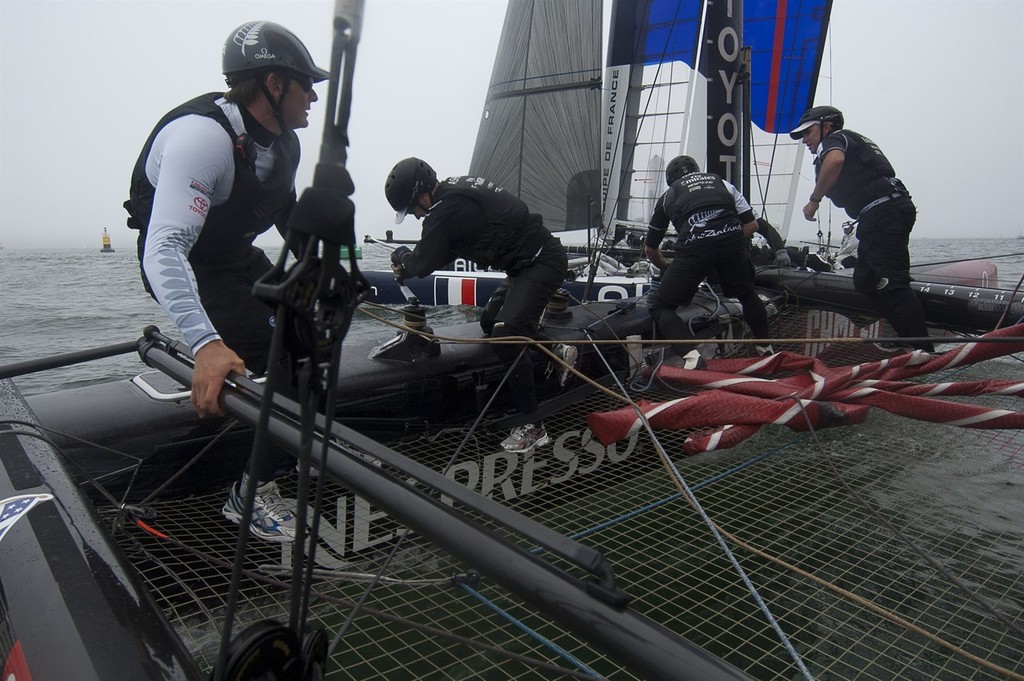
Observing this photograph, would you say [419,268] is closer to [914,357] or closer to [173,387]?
[173,387]

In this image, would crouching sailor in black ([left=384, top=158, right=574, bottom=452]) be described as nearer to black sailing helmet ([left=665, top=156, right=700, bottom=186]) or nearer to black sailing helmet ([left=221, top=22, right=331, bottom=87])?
black sailing helmet ([left=221, top=22, right=331, bottom=87])

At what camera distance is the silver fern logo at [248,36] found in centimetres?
171

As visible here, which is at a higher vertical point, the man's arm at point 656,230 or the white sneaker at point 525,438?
the man's arm at point 656,230

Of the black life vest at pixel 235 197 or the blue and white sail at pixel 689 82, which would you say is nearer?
the black life vest at pixel 235 197

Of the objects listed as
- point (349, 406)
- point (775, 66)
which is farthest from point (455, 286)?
point (775, 66)

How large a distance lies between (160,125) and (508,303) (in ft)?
5.37

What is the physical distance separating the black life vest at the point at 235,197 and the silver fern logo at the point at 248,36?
18 centimetres

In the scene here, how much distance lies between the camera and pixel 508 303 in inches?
121

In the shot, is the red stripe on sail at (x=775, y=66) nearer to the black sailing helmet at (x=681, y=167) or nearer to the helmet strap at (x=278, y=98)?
the black sailing helmet at (x=681, y=167)

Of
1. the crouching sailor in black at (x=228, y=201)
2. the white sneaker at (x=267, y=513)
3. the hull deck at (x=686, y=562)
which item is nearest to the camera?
the crouching sailor in black at (x=228, y=201)

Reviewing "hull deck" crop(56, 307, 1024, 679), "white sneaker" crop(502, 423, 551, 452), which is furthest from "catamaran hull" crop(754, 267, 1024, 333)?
"white sneaker" crop(502, 423, 551, 452)

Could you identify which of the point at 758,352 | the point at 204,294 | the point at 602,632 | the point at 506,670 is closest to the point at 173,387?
the point at 204,294

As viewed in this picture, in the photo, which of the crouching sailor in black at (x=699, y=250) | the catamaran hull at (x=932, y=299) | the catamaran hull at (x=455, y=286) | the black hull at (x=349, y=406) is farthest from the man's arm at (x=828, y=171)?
the catamaran hull at (x=455, y=286)

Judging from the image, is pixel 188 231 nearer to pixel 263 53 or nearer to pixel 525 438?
pixel 263 53
